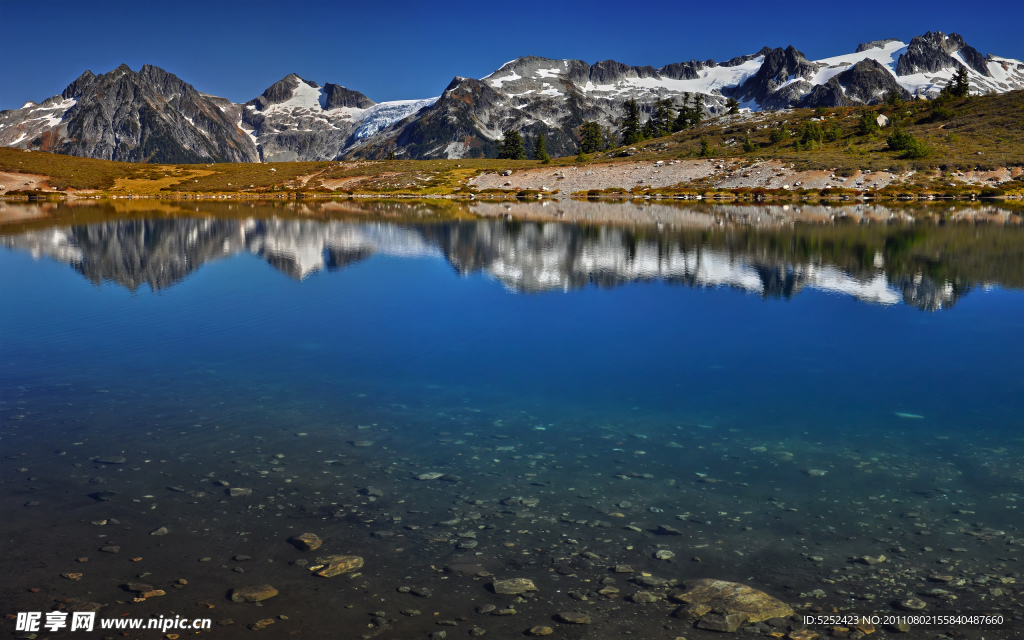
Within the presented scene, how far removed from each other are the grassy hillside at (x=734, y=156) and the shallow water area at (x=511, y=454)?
117 metres

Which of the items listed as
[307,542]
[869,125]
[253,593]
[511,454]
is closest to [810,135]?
[869,125]

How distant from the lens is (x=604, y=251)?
47.8 meters

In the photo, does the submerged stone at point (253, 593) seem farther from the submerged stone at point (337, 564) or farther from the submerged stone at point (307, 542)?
the submerged stone at point (307, 542)

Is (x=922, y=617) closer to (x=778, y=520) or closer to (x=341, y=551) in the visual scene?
(x=778, y=520)

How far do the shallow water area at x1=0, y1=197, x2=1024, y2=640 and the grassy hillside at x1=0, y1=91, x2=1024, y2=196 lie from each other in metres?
117

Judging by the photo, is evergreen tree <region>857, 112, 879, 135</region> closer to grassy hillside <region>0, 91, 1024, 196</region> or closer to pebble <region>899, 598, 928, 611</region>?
grassy hillside <region>0, 91, 1024, 196</region>

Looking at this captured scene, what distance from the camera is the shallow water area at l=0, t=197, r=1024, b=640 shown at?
8.94m

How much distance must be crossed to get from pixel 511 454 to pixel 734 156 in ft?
477

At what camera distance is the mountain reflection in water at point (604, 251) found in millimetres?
35031

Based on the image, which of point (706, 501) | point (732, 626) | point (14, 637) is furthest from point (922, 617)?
point (14, 637)

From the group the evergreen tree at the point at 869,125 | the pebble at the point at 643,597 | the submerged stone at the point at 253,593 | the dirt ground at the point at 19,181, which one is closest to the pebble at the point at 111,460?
the submerged stone at the point at 253,593

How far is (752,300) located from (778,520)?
2085cm

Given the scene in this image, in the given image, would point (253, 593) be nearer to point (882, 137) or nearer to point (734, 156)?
point (734, 156)

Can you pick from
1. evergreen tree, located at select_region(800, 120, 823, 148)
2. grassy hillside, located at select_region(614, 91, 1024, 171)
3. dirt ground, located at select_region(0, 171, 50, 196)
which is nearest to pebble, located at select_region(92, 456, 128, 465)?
grassy hillside, located at select_region(614, 91, 1024, 171)
